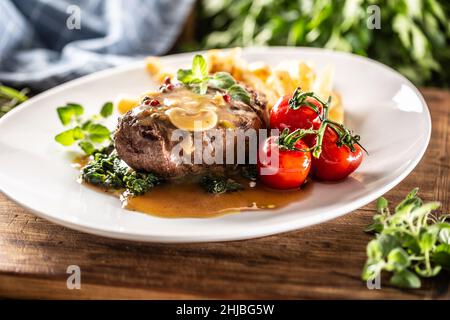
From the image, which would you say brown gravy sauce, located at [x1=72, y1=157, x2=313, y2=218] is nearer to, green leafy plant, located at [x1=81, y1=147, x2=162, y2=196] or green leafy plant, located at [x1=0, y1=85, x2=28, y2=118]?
green leafy plant, located at [x1=81, y1=147, x2=162, y2=196]

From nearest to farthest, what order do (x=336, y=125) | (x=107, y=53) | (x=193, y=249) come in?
(x=193, y=249), (x=336, y=125), (x=107, y=53)

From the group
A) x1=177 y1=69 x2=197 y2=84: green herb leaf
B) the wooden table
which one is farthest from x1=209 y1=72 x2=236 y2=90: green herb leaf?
the wooden table

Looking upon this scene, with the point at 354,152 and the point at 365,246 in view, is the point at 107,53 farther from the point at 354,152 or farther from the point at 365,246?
the point at 365,246

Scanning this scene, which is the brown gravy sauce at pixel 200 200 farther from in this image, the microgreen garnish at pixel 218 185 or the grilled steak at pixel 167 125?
the grilled steak at pixel 167 125

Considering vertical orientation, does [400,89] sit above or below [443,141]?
above

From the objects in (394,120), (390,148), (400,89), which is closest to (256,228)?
(390,148)

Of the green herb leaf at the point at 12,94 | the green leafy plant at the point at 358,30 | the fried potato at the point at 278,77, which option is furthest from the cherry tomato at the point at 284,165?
the green leafy plant at the point at 358,30
